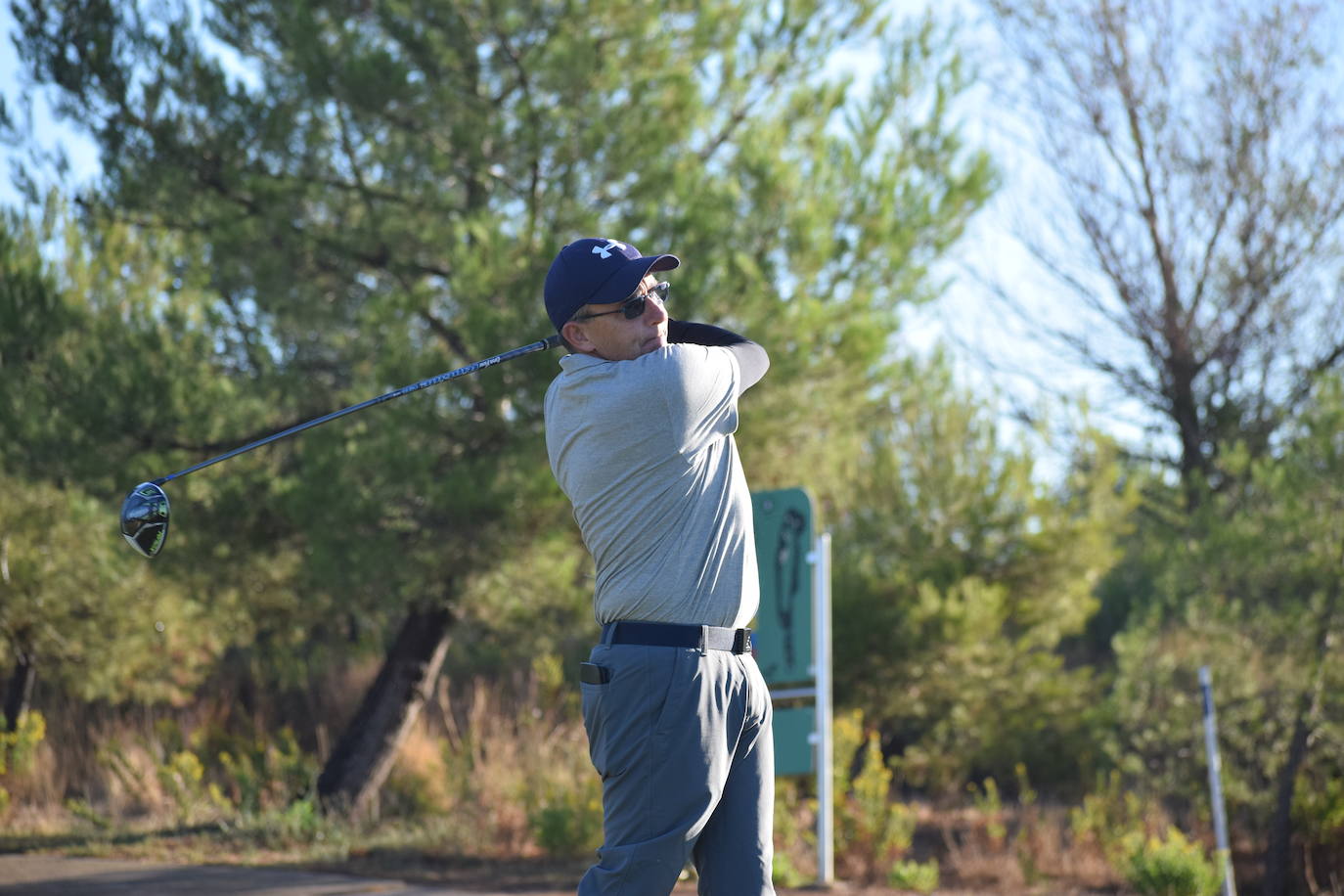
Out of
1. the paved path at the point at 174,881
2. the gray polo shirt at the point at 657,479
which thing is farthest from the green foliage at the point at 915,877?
the gray polo shirt at the point at 657,479

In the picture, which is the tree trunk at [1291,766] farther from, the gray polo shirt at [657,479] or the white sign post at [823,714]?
the gray polo shirt at [657,479]

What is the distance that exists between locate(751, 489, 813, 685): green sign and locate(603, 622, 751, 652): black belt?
4.20 metres

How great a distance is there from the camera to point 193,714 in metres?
13.1

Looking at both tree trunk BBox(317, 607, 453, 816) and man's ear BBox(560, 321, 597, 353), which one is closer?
man's ear BBox(560, 321, 597, 353)

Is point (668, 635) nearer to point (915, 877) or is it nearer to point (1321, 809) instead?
point (915, 877)

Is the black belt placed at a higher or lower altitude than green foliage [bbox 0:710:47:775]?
higher

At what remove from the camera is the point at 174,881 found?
6.75 meters

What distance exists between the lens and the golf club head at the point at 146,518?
12.1 ft

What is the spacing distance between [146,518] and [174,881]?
372 centimetres

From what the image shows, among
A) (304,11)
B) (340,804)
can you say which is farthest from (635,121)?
(340,804)

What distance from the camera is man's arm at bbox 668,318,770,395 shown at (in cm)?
326

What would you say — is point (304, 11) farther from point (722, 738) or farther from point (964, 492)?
point (722, 738)

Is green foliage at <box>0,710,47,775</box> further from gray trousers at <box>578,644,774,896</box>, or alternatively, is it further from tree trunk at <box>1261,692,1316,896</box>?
gray trousers at <box>578,644,774,896</box>

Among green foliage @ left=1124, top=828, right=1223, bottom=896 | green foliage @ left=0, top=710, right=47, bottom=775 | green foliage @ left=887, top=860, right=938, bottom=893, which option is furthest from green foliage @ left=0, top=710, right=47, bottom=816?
green foliage @ left=1124, top=828, right=1223, bottom=896
